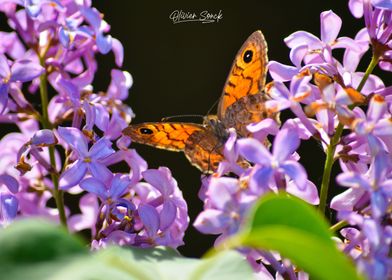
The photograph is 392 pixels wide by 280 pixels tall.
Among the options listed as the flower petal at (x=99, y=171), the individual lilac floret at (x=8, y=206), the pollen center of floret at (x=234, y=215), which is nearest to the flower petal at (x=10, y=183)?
the individual lilac floret at (x=8, y=206)

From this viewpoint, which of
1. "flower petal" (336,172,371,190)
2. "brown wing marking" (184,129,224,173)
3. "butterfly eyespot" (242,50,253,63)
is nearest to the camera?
"flower petal" (336,172,371,190)

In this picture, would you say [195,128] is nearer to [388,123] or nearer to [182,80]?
[388,123]

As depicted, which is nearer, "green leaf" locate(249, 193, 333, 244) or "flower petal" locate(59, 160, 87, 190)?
"green leaf" locate(249, 193, 333, 244)

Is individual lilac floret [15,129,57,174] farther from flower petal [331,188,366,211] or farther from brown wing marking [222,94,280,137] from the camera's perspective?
flower petal [331,188,366,211]

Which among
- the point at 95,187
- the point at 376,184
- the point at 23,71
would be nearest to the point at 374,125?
the point at 376,184

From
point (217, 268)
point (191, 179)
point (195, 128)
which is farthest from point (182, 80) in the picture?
point (217, 268)

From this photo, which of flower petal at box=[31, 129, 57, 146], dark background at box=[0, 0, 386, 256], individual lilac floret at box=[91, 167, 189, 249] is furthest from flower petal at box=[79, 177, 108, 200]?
dark background at box=[0, 0, 386, 256]

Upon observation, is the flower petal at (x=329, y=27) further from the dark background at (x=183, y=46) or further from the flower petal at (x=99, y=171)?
the dark background at (x=183, y=46)
